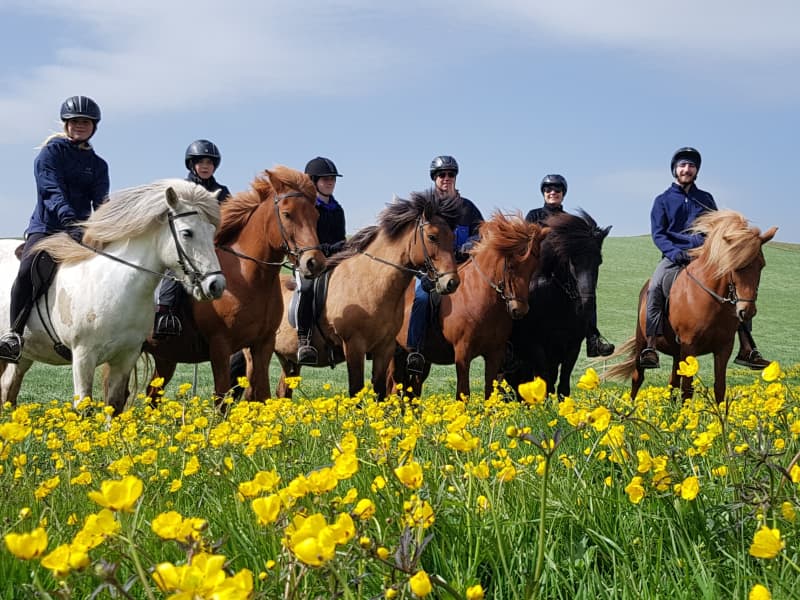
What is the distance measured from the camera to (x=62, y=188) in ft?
27.0

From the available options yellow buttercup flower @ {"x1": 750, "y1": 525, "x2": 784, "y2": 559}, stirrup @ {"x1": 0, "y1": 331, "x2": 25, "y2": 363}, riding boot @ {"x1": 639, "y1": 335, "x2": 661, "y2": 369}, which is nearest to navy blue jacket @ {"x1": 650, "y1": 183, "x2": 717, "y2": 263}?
riding boot @ {"x1": 639, "y1": 335, "x2": 661, "y2": 369}

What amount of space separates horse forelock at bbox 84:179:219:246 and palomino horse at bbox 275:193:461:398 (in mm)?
2383

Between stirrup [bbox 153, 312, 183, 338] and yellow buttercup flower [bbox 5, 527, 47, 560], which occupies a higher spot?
yellow buttercup flower [bbox 5, 527, 47, 560]

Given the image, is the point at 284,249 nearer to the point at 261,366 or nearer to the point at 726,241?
the point at 261,366

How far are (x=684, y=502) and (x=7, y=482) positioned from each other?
281 centimetres

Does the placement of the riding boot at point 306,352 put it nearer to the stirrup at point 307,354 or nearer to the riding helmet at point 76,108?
the stirrup at point 307,354

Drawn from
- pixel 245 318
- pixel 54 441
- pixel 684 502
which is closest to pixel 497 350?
pixel 245 318

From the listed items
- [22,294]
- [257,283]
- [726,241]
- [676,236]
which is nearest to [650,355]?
[676,236]

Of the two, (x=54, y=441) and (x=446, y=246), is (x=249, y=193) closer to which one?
(x=446, y=246)

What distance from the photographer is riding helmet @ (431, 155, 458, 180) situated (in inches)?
462

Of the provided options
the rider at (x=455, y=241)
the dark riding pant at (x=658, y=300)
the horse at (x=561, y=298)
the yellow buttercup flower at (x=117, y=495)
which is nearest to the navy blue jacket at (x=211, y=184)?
the rider at (x=455, y=241)

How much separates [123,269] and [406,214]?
11.7ft

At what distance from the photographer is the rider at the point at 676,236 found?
35.3ft

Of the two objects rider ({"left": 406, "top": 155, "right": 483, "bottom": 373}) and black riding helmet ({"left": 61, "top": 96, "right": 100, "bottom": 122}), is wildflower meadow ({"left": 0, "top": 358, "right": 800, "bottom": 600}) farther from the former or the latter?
rider ({"left": 406, "top": 155, "right": 483, "bottom": 373})
